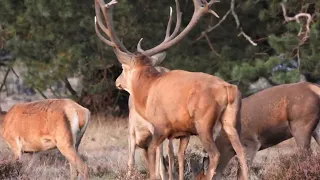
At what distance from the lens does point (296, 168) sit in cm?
881

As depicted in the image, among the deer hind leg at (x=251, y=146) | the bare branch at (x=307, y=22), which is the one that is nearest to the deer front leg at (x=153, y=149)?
the deer hind leg at (x=251, y=146)

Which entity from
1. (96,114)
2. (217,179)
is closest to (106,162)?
(217,179)

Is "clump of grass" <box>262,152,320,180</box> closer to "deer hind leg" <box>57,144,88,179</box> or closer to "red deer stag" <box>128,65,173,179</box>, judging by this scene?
"red deer stag" <box>128,65,173,179</box>

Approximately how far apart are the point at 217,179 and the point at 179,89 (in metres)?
1.62

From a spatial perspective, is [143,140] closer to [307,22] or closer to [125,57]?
[125,57]

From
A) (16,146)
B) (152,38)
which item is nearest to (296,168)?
(16,146)

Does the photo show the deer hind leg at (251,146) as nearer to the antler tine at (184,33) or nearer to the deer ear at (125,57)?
the antler tine at (184,33)

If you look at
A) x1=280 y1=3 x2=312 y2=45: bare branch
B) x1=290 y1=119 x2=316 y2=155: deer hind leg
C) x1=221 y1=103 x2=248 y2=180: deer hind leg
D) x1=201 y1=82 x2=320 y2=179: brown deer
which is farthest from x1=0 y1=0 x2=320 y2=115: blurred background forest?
x1=221 y1=103 x2=248 y2=180: deer hind leg

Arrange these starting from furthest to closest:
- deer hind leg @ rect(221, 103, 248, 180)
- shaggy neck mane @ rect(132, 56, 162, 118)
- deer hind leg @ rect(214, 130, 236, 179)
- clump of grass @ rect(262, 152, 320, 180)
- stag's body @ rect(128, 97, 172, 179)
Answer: stag's body @ rect(128, 97, 172, 179) → deer hind leg @ rect(214, 130, 236, 179) → shaggy neck mane @ rect(132, 56, 162, 118) → clump of grass @ rect(262, 152, 320, 180) → deer hind leg @ rect(221, 103, 248, 180)

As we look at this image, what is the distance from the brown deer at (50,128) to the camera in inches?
407

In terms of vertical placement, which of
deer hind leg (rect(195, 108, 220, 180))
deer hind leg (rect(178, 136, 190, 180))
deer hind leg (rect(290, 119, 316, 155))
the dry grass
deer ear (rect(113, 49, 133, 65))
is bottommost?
the dry grass

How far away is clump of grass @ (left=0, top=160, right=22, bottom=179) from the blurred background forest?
18.9 ft

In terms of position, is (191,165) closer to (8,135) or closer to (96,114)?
(8,135)

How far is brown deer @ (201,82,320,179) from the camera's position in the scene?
10.2 m
